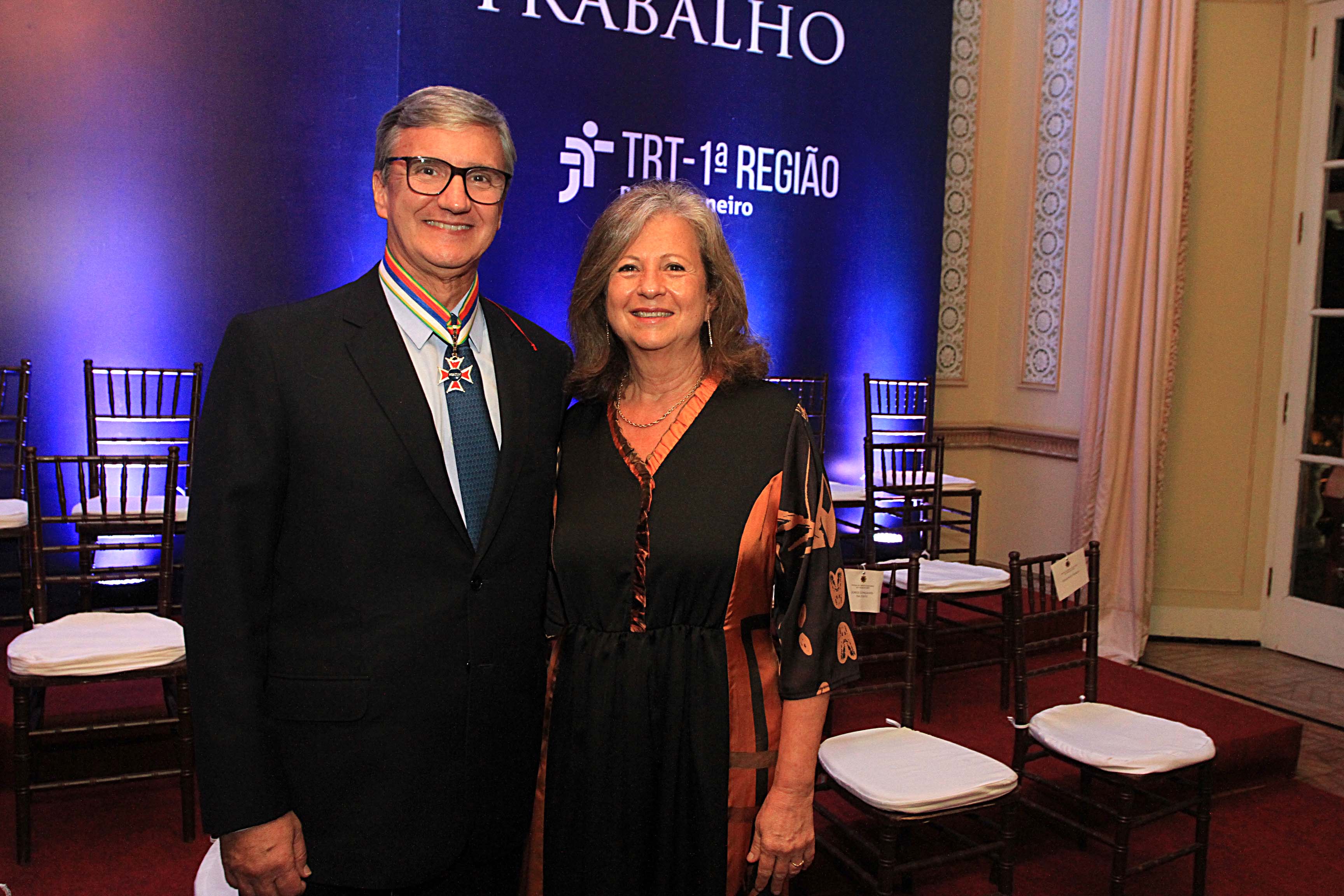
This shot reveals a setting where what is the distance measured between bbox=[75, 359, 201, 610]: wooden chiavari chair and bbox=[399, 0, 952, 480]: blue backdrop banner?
1.48 metres

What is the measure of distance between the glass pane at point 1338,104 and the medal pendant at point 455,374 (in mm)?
4851

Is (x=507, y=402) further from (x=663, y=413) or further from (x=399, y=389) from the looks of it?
(x=663, y=413)

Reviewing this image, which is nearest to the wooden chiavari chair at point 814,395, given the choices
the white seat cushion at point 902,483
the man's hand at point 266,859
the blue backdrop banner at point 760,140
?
the blue backdrop banner at point 760,140

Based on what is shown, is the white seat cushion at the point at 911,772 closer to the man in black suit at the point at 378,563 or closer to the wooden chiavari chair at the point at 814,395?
the man in black suit at the point at 378,563

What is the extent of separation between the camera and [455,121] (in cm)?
143

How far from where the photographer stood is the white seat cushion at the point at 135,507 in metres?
3.73

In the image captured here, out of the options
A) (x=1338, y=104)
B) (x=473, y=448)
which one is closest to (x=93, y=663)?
(x=473, y=448)

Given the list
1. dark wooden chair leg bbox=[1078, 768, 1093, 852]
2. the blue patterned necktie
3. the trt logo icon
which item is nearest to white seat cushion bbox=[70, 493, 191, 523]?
the trt logo icon

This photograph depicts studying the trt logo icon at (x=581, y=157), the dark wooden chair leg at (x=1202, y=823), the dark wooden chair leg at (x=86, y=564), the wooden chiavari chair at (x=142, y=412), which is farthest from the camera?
the trt logo icon at (x=581, y=157)

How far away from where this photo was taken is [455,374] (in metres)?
1.46

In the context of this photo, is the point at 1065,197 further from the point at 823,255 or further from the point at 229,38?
the point at 229,38

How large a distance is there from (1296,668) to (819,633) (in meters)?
4.16

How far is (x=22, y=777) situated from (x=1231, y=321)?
521 centimetres

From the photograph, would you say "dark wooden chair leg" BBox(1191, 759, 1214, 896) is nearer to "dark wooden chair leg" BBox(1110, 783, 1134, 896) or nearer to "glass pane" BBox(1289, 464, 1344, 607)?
"dark wooden chair leg" BBox(1110, 783, 1134, 896)
